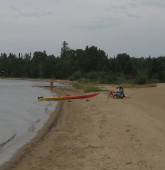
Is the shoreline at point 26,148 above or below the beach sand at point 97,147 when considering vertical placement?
below

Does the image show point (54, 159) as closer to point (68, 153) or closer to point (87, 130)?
point (68, 153)

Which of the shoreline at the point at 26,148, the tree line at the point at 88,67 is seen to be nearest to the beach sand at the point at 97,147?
the shoreline at the point at 26,148

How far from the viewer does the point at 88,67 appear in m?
→ 88.8

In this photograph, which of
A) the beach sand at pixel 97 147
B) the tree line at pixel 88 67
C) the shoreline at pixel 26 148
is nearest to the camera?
the beach sand at pixel 97 147

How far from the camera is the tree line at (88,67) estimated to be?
52.2 metres

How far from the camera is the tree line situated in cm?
5225

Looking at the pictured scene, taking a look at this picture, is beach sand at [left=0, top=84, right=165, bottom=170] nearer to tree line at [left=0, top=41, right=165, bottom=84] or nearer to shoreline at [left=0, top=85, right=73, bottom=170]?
shoreline at [left=0, top=85, right=73, bottom=170]

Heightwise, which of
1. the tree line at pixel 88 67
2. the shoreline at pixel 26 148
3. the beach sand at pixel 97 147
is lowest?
the shoreline at pixel 26 148

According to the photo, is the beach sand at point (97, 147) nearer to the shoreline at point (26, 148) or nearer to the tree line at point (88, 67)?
the shoreline at point (26, 148)

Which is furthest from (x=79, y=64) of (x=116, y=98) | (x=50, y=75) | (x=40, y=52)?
(x=116, y=98)

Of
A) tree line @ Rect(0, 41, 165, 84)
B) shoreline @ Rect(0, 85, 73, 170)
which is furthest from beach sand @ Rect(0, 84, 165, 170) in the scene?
tree line @ Rect(0, 41, 165, 84)

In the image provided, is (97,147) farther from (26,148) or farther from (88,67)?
(88,67)

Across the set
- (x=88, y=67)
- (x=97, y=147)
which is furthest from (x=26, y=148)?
(x=88, y=67)

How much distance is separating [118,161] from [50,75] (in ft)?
328
